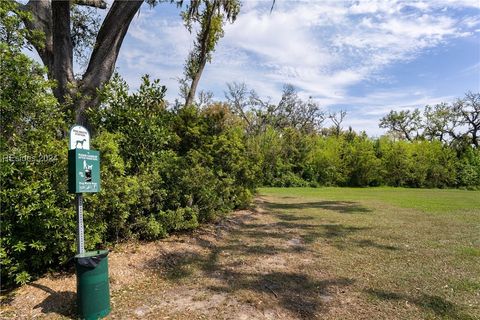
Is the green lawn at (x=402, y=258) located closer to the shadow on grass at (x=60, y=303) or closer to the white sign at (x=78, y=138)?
the shadow on grass at (x=60, y=303)

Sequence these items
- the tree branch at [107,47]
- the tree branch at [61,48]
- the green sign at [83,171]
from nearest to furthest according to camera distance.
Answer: the green sign at [83,171] → the tree branch at [61,48] → the tree branch at [107,47]

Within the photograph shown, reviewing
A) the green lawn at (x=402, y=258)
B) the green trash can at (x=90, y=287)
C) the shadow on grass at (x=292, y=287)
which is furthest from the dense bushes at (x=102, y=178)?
the green lawn at (x=402, y=258)

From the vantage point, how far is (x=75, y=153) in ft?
11.4

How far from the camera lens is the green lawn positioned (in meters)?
3.82

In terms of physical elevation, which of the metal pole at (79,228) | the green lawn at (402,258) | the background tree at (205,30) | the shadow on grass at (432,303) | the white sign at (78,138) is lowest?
the shadow on grass at (432,303)

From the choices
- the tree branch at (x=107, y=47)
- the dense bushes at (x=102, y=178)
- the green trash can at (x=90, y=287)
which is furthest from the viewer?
the tree branch at (x=107, y=47)

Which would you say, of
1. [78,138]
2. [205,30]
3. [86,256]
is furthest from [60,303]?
[205,30]

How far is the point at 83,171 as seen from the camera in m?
3.59

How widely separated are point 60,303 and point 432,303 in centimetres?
415

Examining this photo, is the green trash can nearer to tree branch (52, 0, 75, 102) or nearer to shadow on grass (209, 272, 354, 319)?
shadow on grass (209, 272, 354, 319)

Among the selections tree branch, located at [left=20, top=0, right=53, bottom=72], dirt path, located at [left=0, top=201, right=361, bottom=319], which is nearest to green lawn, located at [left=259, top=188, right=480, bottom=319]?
dirt path, located at [left=0, top=201, right=361, bottom=319]

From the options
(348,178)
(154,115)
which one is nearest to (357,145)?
(348,178)

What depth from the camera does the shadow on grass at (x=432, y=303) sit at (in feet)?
11.6

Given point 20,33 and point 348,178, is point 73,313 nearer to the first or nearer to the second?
point 20,33
